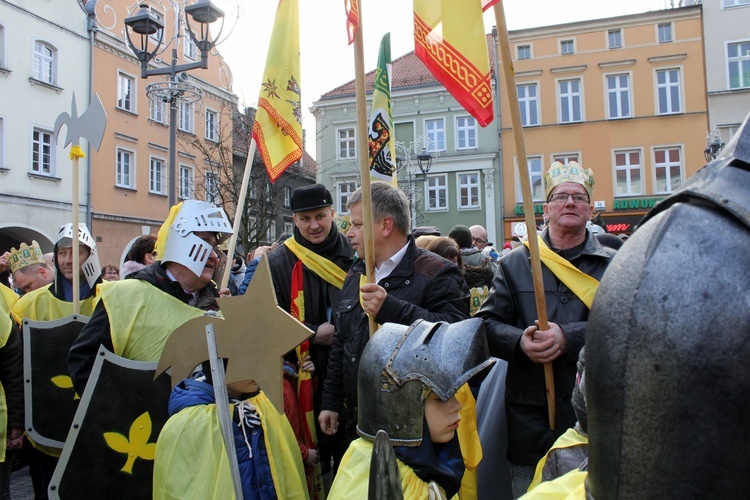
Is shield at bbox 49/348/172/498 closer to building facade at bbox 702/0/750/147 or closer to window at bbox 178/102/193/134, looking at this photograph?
window at bbox 178/102/193/134

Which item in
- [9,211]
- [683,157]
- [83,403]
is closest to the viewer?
[83,403]

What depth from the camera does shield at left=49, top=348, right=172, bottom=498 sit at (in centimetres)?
307

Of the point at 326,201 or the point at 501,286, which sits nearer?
the point at 501,286

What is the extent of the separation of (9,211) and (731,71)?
1124 inches

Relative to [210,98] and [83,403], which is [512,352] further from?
[210,98]


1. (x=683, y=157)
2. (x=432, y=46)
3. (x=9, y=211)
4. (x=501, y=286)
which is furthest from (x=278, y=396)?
(x=683, y=157)

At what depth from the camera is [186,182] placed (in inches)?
947

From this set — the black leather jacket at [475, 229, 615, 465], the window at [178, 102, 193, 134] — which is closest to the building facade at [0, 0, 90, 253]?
the window at [178, 102, 193, 134]

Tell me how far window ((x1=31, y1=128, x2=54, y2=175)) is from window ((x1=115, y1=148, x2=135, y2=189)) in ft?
8.79

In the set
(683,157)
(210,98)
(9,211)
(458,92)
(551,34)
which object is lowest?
(458,92)

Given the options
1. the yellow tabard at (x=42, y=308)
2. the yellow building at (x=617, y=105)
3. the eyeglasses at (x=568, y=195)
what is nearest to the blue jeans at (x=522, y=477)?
the eyeglasses at (x=568, y=195)

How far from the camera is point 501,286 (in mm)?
3088

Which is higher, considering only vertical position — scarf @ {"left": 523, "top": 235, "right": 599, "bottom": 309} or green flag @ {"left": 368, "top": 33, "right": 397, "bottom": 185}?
green flag @ {"left": 368, "top": 33, "right": 397, "bottom": 185}

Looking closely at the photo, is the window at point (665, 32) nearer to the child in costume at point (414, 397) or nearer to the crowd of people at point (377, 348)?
the crowd of people at point (377, 348)
